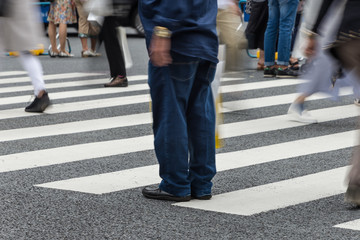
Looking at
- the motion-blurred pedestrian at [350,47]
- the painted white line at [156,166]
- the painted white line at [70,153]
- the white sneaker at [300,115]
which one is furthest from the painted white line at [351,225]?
the white sneaker at [300,115]

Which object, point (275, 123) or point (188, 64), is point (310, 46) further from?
point (275, 123)

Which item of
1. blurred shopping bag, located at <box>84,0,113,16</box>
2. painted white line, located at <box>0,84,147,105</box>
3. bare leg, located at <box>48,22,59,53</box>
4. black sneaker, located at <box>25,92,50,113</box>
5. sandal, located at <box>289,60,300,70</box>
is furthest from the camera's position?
bare leg, located at <box>48,22,59,53</box>

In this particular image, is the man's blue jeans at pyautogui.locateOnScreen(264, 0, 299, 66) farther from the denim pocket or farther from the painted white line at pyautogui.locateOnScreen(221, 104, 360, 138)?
the denim pocket

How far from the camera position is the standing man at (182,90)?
4051mm

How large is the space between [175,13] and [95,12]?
18.4 inches

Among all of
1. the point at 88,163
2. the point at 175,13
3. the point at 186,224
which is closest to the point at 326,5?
the point at 175,13

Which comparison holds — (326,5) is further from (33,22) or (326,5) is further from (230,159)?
(33,22)

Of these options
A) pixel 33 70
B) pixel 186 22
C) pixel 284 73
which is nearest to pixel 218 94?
pixel 186 22

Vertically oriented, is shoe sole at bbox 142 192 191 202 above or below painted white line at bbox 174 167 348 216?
above

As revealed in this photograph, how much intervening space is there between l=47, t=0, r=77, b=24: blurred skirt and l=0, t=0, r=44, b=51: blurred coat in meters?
8.02

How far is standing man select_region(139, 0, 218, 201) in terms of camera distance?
4051mm

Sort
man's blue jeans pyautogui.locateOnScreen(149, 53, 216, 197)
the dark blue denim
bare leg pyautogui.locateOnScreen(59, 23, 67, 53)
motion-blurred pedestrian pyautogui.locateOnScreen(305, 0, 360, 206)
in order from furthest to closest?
bare leg pyautogui.locateOnScreen(59, 23, 67, 53)
man's blue jeans pyautogui.locateOnScreen(149, 53, 216, 197)
the dark blue denim
motion-blurred pedestrian pyautogui.locateOnScreen(305, 0, 360, 206)

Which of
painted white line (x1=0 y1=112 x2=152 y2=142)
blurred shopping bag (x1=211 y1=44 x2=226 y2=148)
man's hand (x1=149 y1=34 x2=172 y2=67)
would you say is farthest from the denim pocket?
painted white line (x1=0 y1=112 x2=152 y2=142)

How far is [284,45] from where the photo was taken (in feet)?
31.5
